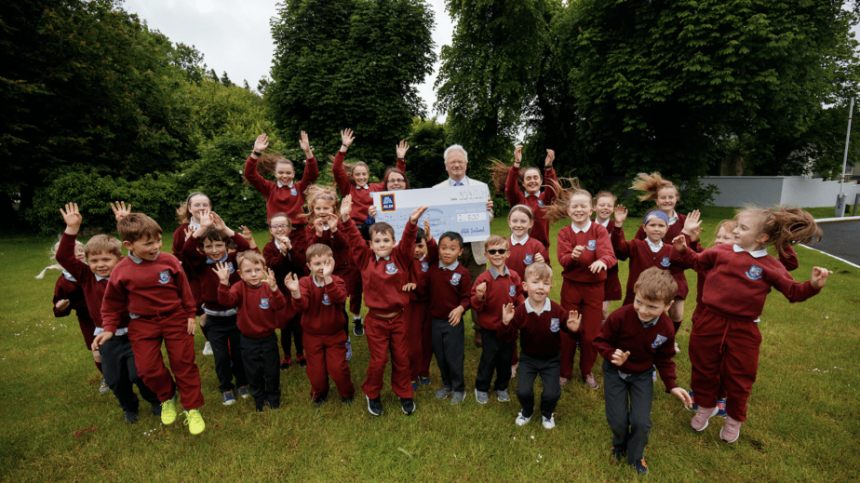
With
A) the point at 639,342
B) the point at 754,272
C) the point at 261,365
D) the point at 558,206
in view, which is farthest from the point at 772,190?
the point at 261,365

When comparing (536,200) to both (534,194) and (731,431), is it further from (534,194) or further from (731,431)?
(731,431)

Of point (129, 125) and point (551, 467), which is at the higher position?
point (129, 125)

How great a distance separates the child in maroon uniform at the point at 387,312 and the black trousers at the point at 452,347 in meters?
0.40

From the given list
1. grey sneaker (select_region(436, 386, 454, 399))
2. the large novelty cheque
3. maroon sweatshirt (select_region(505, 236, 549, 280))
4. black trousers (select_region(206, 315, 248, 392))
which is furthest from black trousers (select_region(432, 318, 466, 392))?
black trousers (select_region(206, 315, 248, 392))

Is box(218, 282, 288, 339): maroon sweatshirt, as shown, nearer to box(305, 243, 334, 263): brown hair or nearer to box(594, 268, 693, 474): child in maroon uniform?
box(305, 243, 334, 263): brown hair

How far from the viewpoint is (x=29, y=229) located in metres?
17.7

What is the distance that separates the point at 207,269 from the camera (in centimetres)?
458

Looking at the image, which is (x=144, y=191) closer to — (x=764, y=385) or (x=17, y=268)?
(x=17, y=268)

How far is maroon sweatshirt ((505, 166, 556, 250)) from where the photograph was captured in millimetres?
5566

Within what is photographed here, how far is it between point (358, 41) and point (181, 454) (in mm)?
21282

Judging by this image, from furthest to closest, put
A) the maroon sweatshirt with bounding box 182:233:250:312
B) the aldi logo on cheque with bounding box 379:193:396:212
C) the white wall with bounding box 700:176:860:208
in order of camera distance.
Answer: the white wall with bounding box 700:176:860:208
the aldi logo on cheque with bounding box 379:193:396:212
the maroon sweatshirt with bounding box 182:233:250:312

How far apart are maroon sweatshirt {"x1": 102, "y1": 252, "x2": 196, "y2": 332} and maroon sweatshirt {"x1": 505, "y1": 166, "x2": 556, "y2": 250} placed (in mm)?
4398

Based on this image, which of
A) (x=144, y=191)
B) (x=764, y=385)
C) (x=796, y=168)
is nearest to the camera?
(x=764, y=385)

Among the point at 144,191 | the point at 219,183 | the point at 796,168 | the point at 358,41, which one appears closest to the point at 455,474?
the point at 219,183
